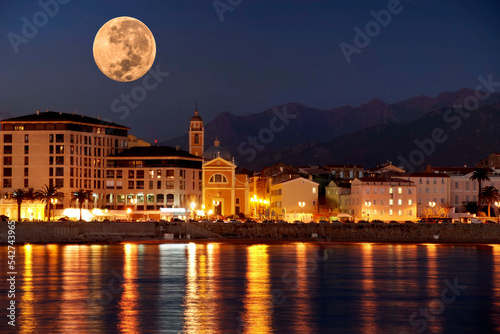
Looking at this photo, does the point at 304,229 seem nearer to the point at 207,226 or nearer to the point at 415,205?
the point at 207,226

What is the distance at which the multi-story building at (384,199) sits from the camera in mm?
122375

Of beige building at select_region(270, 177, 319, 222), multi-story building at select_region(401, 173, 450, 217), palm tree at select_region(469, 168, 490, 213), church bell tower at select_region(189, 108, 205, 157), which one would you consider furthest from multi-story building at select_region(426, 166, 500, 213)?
church bell tower at select_region(189, 108, 205, 157)

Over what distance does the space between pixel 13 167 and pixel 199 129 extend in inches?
1524

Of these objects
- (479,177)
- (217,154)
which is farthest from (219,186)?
(479,177)

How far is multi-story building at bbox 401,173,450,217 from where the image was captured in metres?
131

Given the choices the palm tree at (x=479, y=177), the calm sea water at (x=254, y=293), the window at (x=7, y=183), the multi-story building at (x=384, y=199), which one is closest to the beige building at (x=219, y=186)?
the multi-story building at (x=384, y=199)

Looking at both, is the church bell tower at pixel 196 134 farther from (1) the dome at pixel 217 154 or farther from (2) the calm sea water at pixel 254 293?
(2) the calm sea water at pixel 254 293

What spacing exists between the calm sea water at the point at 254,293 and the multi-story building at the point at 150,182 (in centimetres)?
5474

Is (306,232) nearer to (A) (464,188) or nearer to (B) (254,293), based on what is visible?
(A) (464,188)

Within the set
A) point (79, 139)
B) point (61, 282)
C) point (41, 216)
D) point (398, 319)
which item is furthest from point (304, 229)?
point (398, 319)

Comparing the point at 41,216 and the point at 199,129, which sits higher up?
the point at 199,129

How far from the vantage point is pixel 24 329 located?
116 feet

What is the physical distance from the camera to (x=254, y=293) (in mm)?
47531

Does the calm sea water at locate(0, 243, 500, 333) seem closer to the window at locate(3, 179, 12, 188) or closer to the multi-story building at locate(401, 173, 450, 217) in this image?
the multi-story building at locate(401, 173, 450, 217)
